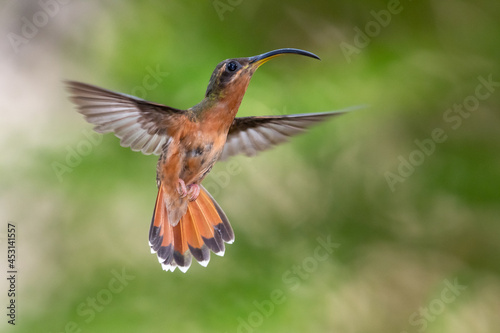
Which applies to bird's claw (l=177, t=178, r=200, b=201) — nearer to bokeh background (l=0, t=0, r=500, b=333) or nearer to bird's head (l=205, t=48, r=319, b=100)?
bird's head (l=205, t=48, r=319, b=100)

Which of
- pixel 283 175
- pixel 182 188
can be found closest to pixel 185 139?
pixel 182 188

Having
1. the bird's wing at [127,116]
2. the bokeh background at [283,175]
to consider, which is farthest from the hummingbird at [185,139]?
the bokeh background at [283,175]

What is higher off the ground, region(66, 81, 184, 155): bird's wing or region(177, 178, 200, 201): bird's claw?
region(66, 81, 184, 155): bird's wing

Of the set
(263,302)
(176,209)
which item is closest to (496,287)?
(263,302)

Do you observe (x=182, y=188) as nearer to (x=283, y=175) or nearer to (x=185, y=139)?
(x=185, y=139)

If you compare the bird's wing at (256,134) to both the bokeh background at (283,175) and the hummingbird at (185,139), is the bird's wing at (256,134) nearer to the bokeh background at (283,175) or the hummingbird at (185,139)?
the hummingbird at (185,139)

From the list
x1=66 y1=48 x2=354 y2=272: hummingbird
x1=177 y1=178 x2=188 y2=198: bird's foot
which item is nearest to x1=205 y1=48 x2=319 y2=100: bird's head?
x1=66 y1=48 x2=354 y2=272: hummingbird

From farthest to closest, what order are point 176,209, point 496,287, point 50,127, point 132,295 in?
1. point 496,287
2. point 50,127
3. point 132,295
4. point 176,209

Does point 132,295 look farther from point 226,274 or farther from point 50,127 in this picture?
point 50,127
